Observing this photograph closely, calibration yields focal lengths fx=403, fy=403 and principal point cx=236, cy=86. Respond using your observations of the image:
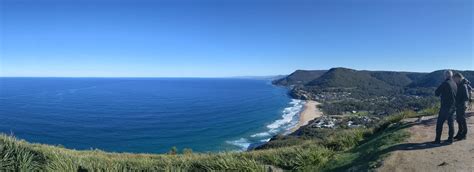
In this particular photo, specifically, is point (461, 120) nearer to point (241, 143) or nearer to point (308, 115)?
point (241, 143)

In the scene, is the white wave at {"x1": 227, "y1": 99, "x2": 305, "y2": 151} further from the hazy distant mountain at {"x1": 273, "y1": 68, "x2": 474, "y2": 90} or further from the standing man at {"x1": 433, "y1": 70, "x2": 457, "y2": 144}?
the hazy distant mountain at {"x1": 273, "y1": 68, "x2": 474, "y2": 90}

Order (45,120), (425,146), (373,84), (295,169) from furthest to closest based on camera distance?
(373,84) < (45,120) < (295,169) < (425,146)

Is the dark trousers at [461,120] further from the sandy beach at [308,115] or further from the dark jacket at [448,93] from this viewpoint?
the sandy beach at [308,115]

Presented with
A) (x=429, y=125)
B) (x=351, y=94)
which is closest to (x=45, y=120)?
(x=429, y=125)

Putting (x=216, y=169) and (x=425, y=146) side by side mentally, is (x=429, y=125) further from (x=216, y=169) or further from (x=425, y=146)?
(x=216, y=169)

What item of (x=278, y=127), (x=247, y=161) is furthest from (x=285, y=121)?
(x=247, y=161)

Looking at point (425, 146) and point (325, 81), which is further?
point (325, 81)
